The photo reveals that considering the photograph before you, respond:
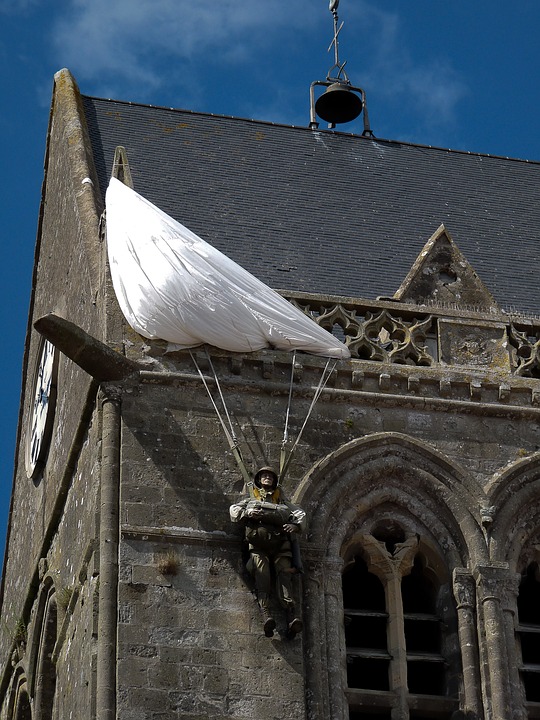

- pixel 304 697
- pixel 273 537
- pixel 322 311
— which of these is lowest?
pixel 304 697

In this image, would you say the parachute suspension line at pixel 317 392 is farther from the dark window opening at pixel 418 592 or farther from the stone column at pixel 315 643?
the dark window opening at pixel 418 592

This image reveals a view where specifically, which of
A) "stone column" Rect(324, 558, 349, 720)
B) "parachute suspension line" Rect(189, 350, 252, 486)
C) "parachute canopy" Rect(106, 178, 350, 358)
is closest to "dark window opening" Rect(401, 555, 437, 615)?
"stone column" Rect(324, 558, 349, 720)

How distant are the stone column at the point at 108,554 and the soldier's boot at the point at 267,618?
104 centimetres

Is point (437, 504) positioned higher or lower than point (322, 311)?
lower

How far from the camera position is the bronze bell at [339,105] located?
83.4 ft

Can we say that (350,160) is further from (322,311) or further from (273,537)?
(273,537)

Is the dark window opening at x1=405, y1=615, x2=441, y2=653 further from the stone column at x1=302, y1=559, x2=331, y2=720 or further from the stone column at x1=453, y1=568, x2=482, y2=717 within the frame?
the stone column at x1=302, y1=559, x2=331, y2=720

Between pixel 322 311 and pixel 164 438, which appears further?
pixel 322 311

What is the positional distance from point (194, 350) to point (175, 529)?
1.66 meters

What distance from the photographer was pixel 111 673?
1591 cm

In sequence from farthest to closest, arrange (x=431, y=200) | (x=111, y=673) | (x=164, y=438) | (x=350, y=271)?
(x=431, y=200) → (x=350, y=271) → (x=164, y=438) → (x=111, y=673)

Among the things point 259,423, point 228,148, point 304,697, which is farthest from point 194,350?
point 228,148

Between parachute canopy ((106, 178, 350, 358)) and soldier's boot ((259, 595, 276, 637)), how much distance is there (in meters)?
2.24

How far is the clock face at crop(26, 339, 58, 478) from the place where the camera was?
67.5ft
